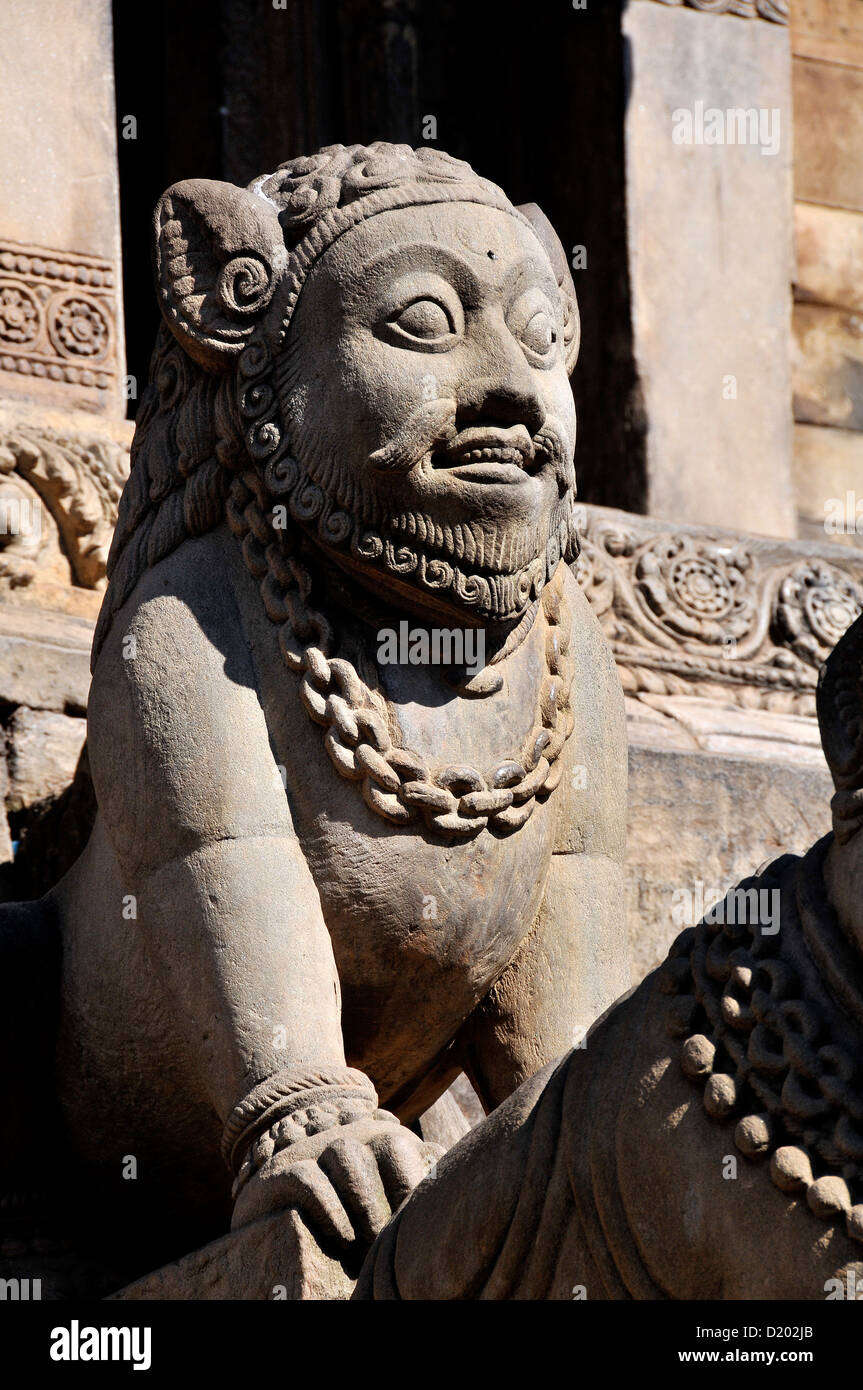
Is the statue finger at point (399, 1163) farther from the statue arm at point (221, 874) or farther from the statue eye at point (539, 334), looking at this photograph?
the statue eye at point (539, 334)

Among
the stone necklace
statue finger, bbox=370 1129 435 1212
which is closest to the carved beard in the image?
the stone necklace

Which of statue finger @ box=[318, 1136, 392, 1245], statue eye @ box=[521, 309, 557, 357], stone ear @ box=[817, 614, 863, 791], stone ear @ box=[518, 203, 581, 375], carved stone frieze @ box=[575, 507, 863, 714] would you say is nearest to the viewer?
stone ear @ box=[817, 614, 863, 791]

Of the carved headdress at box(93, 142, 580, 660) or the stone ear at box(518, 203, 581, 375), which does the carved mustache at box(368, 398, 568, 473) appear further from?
the stone ear at box(518, 203, 581, 375)

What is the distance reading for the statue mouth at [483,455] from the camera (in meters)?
4.64

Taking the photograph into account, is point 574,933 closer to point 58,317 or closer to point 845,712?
point 845,712

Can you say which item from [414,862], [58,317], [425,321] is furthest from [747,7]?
[414,862]

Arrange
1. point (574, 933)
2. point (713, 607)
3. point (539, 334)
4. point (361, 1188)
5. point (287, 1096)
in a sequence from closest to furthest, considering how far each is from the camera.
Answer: point (361, 1188), point (287, 1096), point (539, 334), point (574, 933), point (713, 607)

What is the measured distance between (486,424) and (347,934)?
889 millimetres

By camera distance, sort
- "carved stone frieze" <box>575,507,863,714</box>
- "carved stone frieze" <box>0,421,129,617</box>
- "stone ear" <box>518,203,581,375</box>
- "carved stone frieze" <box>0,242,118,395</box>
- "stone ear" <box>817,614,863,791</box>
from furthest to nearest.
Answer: "carved stone frieze" <box>575,507,863,714</box>
"carved stone frieze" <box>0,242,118,395</box>
"carved stone frieze" <box>0,421,129,617</box>
"stone ear" <box>518,203,581,375</box>
"stone ear" <box>817,614,863,791</box>

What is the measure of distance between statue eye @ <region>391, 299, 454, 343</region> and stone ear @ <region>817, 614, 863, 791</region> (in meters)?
1.20

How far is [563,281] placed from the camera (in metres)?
5.08

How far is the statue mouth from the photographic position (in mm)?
4641

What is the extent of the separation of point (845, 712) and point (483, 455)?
1.14 metres

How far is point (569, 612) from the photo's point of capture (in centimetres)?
504
